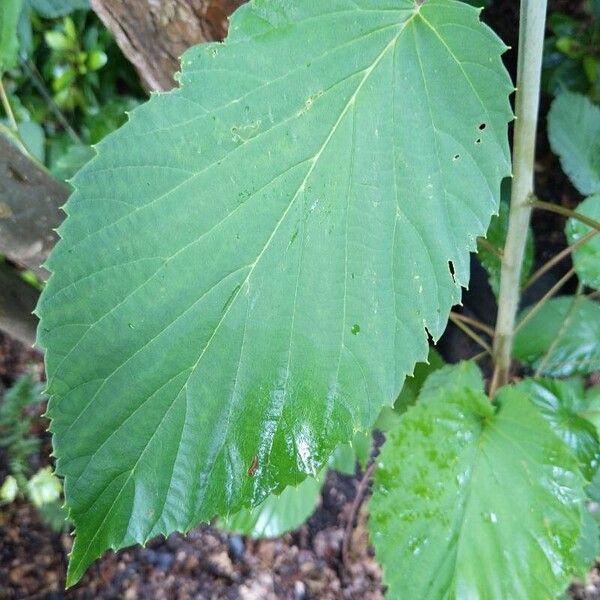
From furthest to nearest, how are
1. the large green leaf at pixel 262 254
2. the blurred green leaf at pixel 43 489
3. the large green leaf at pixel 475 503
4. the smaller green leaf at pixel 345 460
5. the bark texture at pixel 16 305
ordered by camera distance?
the blurred green leaf at pixel 43 489, the smaller green leaf at pixel 345 460, the bark texture at pixel 16 305, the large green leaf at pixel 475 503, the large green leaf at pixel 262 254

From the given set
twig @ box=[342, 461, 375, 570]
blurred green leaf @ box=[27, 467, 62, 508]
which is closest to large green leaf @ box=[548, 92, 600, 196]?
twig @ box=[342, 461, 375, 570]

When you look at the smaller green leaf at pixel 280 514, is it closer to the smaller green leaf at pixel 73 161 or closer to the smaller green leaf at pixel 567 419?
the smaller green leaf at pixel 567 419

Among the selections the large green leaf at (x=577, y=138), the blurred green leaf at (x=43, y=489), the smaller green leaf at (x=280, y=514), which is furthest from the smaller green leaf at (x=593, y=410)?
the blurred green leaf at (x=43, y=489)

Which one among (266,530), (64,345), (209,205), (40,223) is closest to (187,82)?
(209,205)

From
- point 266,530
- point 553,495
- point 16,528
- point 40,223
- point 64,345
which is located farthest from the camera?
point 16,528

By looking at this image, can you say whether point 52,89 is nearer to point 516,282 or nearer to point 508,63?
point 508,63

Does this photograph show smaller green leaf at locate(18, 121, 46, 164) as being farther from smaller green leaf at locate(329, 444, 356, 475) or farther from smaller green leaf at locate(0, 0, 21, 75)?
smaller green leaf at locate(329, 444, 356, 475)

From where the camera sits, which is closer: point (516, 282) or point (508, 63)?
point (516, 282)
